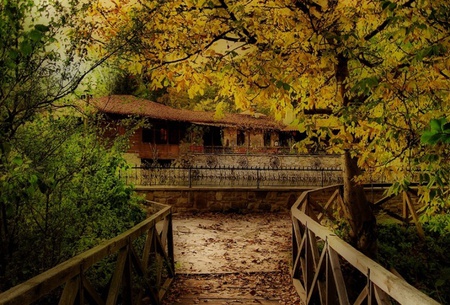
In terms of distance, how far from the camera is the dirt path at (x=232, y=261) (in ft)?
21.0

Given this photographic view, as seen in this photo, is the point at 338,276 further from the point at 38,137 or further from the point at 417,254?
the point at 417,254

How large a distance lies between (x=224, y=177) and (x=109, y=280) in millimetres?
11311

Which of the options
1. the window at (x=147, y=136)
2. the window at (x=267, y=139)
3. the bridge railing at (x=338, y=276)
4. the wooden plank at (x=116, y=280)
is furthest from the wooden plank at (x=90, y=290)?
the window at (x=267, y=139)

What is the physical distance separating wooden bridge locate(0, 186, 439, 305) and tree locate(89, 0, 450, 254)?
144 centimetres

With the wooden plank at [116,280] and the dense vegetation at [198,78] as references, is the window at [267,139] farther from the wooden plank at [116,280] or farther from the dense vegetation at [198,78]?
the wooden plank at [116,280]

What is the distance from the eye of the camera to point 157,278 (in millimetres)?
5895

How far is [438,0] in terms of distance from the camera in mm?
4145

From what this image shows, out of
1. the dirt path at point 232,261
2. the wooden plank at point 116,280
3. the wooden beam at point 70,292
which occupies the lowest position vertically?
the dirt path at point 232,261

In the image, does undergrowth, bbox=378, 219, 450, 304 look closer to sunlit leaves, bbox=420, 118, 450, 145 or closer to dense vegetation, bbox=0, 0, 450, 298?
dense vegetation, bbox=0, 0, 450, 298

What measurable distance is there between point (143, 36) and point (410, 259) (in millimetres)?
8070

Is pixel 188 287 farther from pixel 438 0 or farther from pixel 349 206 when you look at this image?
pixel 438 0

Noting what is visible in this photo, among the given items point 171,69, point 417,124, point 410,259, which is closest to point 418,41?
point 417,124

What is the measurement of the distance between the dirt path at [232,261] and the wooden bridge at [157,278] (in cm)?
23

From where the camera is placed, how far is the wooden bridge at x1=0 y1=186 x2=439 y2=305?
266cm
